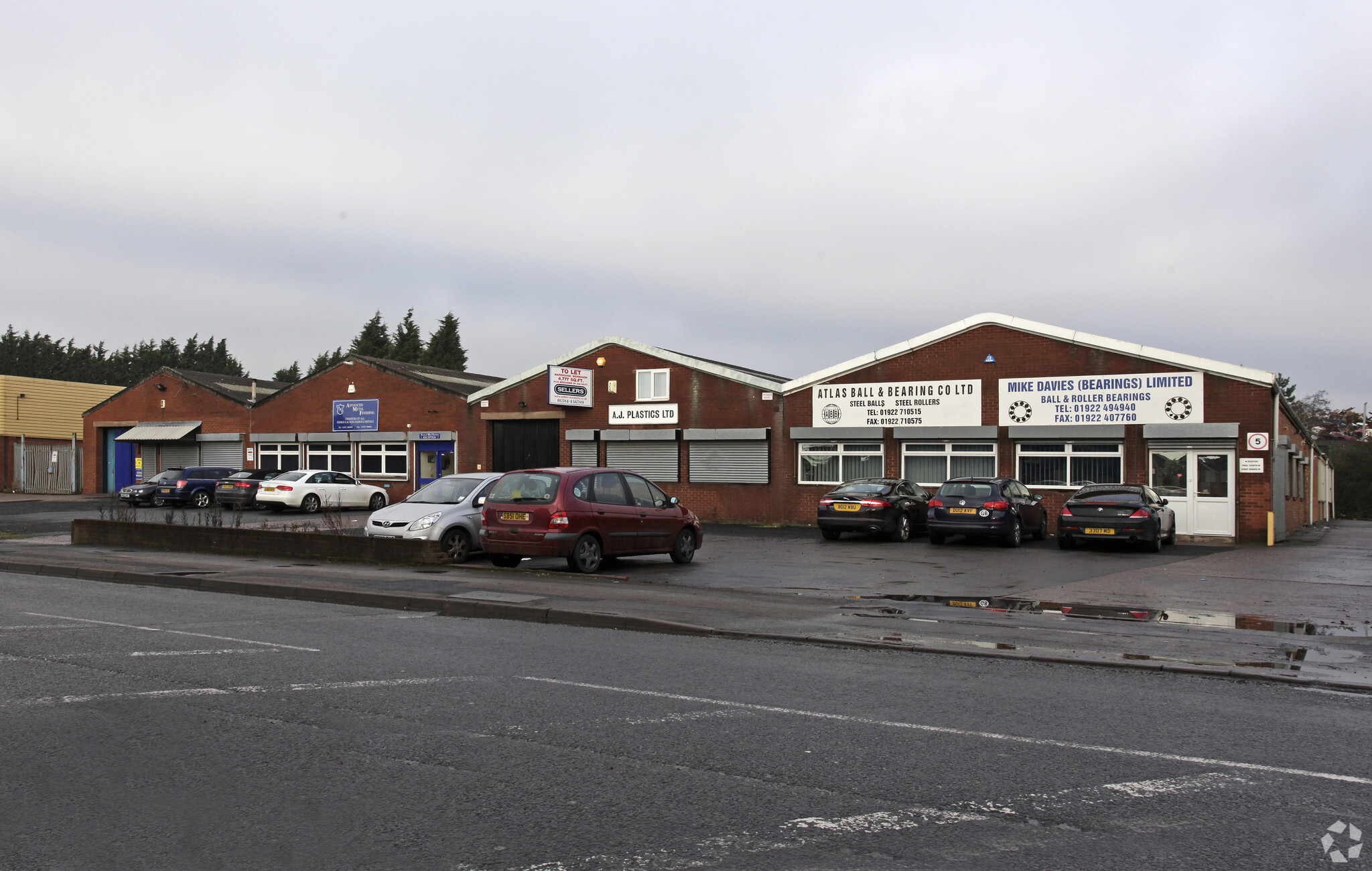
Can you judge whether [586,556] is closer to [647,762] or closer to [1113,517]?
[647,762]

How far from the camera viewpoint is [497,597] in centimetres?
1290

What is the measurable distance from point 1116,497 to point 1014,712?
16573 mm

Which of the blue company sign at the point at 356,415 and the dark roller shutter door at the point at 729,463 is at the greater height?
the blue company sign at the point at 356,415

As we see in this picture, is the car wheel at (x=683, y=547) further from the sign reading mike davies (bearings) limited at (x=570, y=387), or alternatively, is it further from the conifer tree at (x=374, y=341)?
the conifer tree at (x=374, y=341)

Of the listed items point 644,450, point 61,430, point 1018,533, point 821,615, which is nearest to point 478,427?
point 644,450

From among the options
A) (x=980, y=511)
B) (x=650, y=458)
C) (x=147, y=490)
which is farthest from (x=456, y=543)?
(x=147, y=490)

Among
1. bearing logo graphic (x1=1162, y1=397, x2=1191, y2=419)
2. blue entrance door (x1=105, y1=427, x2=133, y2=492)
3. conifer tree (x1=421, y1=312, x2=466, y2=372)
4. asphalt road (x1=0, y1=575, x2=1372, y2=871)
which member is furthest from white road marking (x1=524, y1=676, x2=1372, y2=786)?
conifer tree (x1=421, y1=312, x2=466, y2=372)

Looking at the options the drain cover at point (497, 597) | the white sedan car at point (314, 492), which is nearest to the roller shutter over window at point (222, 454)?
the white sedan car at point (314, 492)

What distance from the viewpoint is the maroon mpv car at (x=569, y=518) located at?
15883mm

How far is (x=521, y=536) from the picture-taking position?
15.9 meters

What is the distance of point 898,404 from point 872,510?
6517 millimetres

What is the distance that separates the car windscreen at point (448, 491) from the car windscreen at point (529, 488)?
8.07 ft

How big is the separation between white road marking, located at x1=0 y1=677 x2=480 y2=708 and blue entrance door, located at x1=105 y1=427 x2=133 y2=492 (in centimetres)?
4592

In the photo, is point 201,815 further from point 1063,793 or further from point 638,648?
point 638,648
